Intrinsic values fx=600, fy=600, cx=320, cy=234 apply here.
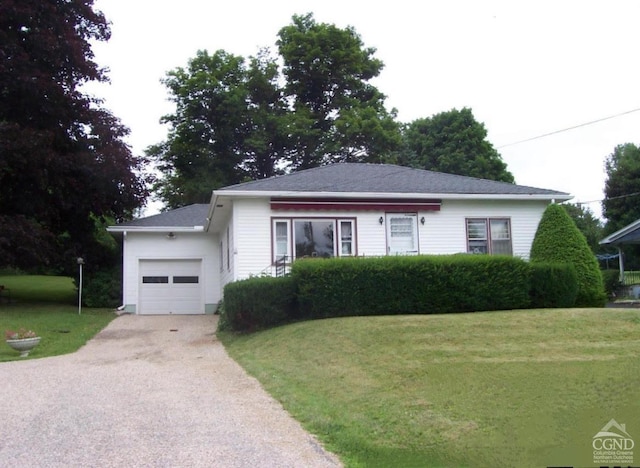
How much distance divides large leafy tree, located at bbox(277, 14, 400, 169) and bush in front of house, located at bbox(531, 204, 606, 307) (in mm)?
20288

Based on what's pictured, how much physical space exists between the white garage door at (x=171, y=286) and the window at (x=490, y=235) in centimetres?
1105

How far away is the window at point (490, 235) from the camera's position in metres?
18.4

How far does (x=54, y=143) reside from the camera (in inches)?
907

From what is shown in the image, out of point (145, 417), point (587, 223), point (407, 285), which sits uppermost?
point (587, 223)

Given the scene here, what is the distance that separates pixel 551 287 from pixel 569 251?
79.8 inches

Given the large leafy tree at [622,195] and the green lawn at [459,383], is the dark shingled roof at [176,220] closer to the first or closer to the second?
the green lawn at [459,383]

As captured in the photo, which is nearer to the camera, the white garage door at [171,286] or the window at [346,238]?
the window at [346,238]

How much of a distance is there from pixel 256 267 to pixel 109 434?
1033 centimetres

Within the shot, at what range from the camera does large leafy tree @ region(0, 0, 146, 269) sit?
68.0 ft

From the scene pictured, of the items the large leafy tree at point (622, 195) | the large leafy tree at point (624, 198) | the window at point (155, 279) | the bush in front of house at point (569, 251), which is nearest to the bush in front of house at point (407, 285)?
the bush in front of house at point (569, 251)

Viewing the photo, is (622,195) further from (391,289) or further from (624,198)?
(391,289)

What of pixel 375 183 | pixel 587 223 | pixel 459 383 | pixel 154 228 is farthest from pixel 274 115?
pixel 587 223

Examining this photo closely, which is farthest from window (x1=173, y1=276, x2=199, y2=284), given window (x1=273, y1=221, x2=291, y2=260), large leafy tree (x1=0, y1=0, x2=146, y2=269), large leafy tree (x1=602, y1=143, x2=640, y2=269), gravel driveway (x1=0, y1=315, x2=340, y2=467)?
large leafy tree (x1=602, y1=143, x2=640, y2=269)

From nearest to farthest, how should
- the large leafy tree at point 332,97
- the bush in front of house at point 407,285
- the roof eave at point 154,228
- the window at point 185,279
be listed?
the bush in front of house at point 407,285 → the roof eave at point 154,228 → the window at point 185,279 → the large leafy tree at point 332,97
